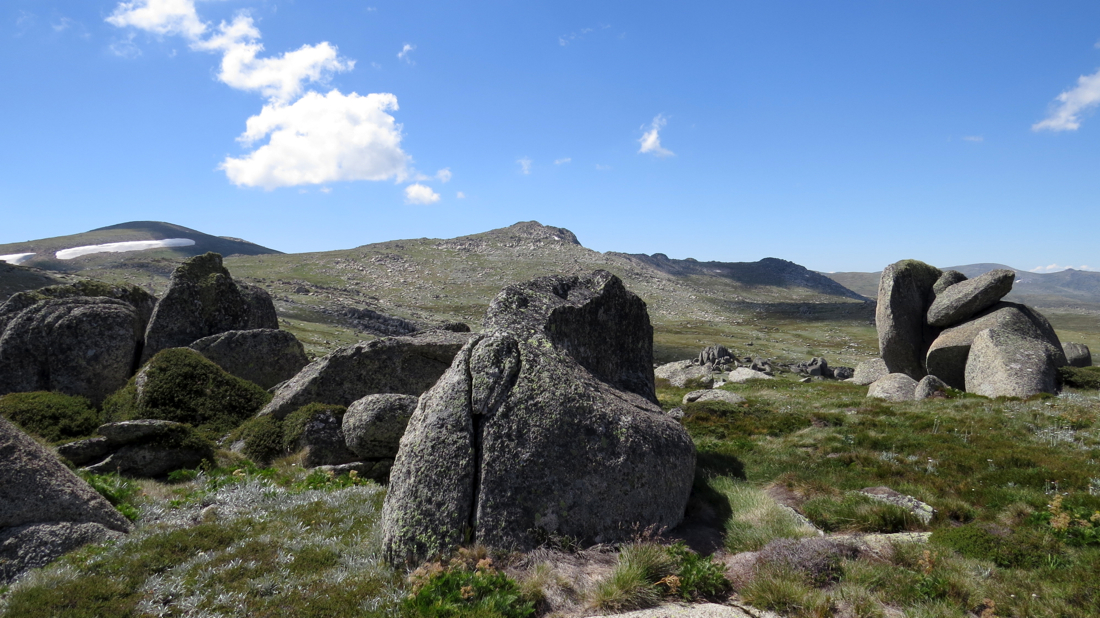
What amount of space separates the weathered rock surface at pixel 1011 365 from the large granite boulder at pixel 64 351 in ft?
116

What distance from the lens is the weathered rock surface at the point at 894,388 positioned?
26.8 metres

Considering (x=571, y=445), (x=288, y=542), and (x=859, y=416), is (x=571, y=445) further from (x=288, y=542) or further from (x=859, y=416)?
(x=859, y=416)

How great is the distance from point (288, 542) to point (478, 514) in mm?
3382

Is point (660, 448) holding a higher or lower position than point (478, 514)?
higher

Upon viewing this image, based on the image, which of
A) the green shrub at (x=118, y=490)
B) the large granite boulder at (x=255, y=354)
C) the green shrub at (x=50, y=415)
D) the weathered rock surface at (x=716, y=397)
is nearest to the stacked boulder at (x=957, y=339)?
the weathered rock surface at (x=716, y=397)

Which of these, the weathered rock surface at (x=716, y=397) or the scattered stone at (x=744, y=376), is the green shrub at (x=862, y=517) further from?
the scattered stone at (x=744, y=376)

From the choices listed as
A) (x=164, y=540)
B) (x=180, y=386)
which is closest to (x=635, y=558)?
(x=164, y=540)

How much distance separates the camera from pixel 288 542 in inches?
378

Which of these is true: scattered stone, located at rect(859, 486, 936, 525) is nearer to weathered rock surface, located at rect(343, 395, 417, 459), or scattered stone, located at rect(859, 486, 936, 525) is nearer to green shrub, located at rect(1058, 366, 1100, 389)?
weathered rock surface, located at rect(343, 395, 417, 459)

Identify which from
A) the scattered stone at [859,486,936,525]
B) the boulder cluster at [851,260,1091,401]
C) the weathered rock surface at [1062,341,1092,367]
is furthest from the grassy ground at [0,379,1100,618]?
the weathered rock surface at [1062,341,1092,367]

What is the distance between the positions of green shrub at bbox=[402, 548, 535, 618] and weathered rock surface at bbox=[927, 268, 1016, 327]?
30.3 metres

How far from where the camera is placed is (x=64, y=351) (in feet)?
64.3

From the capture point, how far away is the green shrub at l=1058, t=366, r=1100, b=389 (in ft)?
80.1

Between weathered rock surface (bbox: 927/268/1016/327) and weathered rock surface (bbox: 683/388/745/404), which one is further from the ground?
weathered rock surface (bbox: 927/268/1016/327)
